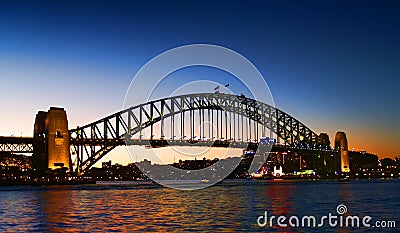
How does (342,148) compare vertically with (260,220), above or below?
above

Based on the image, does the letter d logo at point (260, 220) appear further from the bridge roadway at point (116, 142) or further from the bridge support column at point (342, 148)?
the bridge support column at point (342, 148)

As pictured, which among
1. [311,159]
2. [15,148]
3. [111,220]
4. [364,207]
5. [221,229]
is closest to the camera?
[221,229]

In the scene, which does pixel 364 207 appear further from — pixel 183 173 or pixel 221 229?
pixel 183 173

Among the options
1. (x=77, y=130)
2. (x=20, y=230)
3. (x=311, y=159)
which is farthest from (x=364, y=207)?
(x=311, y=159)

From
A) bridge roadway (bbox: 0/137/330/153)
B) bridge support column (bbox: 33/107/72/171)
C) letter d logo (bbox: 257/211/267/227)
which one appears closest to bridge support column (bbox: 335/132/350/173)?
bridge roadway (bbox: 0/137/330/153)

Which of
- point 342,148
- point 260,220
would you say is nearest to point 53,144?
point 260,220

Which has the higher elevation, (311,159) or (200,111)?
(200,111)

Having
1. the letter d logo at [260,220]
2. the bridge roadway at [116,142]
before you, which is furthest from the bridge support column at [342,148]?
the letter d logo at [260,220]

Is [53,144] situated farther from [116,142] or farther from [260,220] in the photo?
[260,220]
